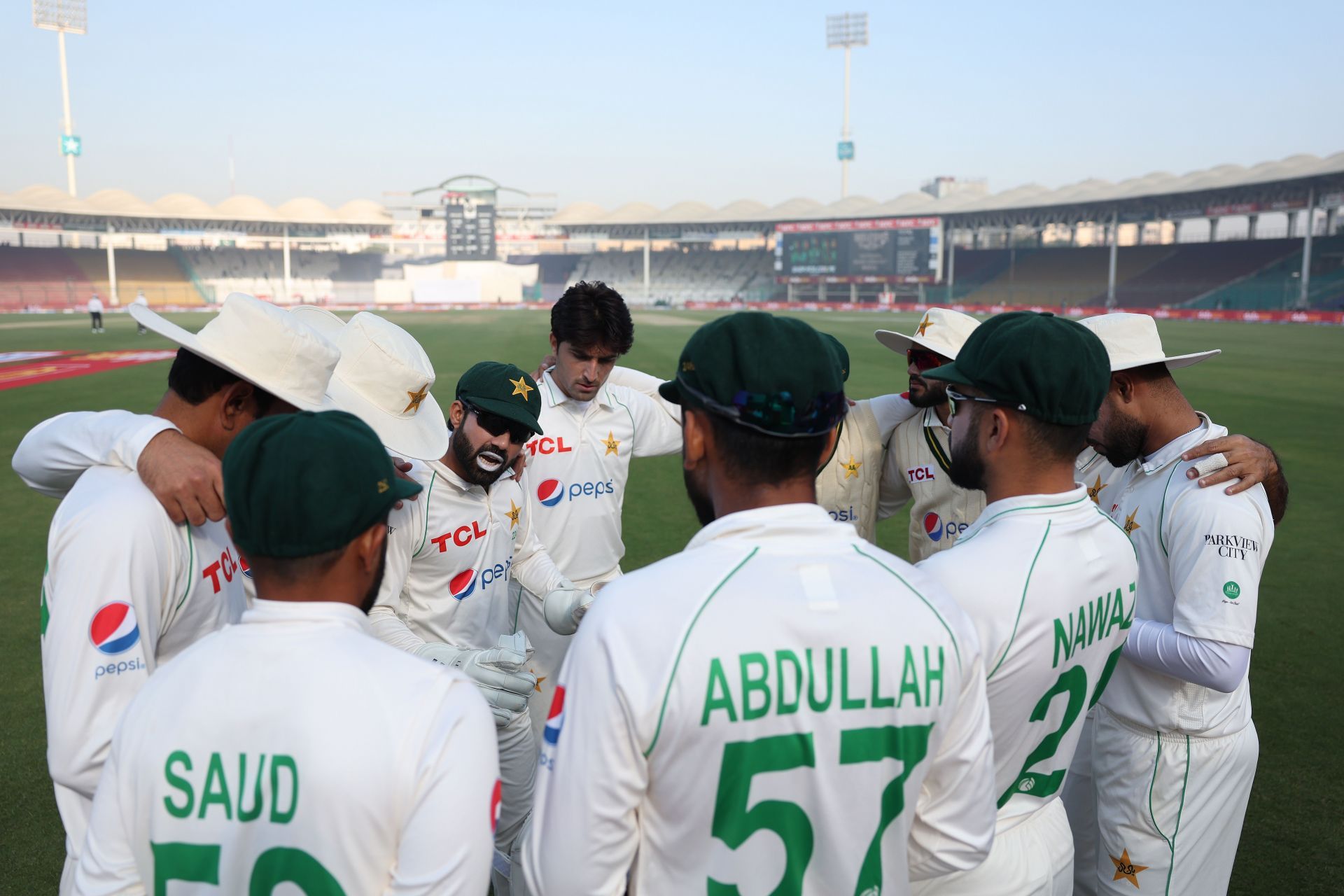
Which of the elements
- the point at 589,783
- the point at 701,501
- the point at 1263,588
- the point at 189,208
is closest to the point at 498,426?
the point at 701,501

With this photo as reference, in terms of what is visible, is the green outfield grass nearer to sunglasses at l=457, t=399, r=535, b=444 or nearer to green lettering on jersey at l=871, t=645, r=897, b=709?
sunglasses at l=457, t=399, r=535, b=444

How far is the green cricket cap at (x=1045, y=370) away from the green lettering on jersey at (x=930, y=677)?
87 cm

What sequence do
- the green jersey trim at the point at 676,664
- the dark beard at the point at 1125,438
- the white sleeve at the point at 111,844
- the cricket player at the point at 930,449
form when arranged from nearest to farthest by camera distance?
the green jersey trim at the point at 676,664 → the white sleeve at the point at 111,844 → the dark beard at the point at 1125,438 → the cricket player at the point at 930,449

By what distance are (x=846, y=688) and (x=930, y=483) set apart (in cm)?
266

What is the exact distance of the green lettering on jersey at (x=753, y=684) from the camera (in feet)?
5.23

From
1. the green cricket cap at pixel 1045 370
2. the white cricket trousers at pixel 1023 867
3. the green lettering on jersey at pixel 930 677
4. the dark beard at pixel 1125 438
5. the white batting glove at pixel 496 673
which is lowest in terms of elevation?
the white cricket trousers at pixel 1023 867

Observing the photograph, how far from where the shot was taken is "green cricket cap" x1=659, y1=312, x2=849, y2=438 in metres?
1.71

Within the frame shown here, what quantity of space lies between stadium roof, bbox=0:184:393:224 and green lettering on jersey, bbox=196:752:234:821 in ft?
269

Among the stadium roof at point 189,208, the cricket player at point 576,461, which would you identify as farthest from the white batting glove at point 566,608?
the stadium roof at point 189,208

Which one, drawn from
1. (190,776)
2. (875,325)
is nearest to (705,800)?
(190,776)

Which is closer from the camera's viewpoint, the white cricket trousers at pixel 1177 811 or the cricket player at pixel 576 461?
the white cricket trousers at pixel 1177 811

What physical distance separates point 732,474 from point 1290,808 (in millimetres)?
4184

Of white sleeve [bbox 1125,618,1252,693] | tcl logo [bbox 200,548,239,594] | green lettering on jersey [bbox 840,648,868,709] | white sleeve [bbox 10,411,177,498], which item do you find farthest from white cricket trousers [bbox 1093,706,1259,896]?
white sleeve [bbox 10,411,177,498]

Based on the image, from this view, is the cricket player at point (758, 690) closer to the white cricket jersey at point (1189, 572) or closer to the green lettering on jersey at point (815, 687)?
the green lettering on jersey at point (815, 687)
